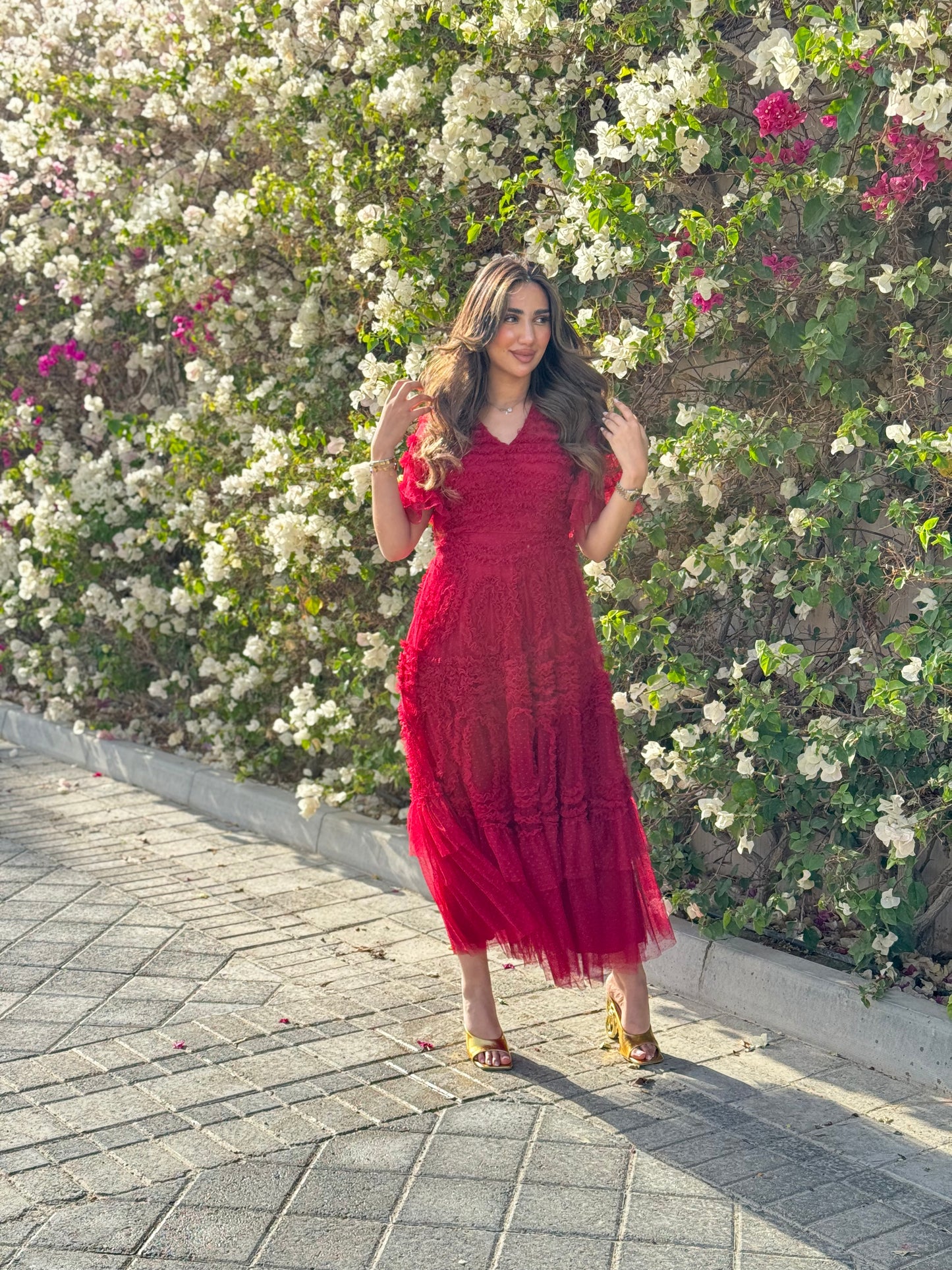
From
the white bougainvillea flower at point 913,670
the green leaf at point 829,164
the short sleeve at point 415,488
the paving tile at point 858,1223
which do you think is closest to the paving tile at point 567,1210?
the paving tile at point 858,1223

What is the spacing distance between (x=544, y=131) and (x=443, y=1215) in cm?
350

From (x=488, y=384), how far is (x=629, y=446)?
0.47 meters

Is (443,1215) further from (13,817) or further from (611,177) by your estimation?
(13,817)

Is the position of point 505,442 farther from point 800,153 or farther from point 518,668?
point 800,153

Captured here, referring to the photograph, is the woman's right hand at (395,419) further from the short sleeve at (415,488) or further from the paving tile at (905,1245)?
the paving tile at (905,1245)

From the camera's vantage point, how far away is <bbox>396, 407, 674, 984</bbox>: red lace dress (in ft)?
13.2

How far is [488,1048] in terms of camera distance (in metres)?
4.12

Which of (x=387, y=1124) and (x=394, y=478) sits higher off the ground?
(x=394, y=478)

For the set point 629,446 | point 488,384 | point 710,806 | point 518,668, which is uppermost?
point 488,384

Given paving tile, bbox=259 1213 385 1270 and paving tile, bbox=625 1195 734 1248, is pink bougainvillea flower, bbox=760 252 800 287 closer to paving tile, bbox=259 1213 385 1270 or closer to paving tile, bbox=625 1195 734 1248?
paving tile, bbox=625 1195 734 1248

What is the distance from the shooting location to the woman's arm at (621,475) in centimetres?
388

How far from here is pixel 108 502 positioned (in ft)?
25.5

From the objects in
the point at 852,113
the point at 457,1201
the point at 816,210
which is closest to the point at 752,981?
the point at 457,1201

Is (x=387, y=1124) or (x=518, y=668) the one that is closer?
(x=387, y=1124)
